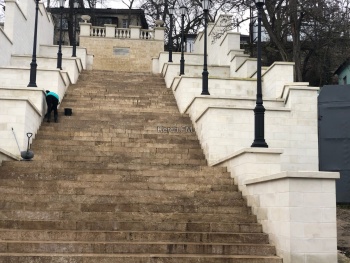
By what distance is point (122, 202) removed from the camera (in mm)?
9430

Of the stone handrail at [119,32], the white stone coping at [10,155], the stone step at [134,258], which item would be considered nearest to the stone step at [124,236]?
the stone step at [134,258]

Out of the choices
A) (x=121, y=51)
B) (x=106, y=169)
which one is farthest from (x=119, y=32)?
(x=106, y=169)

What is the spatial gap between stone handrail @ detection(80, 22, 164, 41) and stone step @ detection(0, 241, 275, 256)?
2556 centimetres

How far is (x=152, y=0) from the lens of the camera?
3859 centimetres

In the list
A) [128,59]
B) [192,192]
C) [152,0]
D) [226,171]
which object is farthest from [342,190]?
[152,0]

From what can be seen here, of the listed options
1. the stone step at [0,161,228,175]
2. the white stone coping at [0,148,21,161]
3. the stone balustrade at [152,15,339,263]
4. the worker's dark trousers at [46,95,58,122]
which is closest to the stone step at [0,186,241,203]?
the stone balustrade at [152,15,339,263]

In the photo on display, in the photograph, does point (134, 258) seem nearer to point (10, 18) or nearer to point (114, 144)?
point (114, 144)

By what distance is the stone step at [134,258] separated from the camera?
718 cm

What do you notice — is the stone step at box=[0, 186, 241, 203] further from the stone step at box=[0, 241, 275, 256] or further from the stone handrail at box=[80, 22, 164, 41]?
the stone handrail at box=[80, 22, 164, 41]

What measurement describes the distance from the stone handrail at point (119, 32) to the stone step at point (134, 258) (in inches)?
1021

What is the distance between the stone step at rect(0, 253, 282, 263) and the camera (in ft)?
23.5

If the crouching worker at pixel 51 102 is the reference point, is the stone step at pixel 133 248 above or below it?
below

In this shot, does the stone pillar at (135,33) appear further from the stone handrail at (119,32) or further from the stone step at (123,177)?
the stone step at (123,177)

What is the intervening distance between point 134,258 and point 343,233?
549cm
